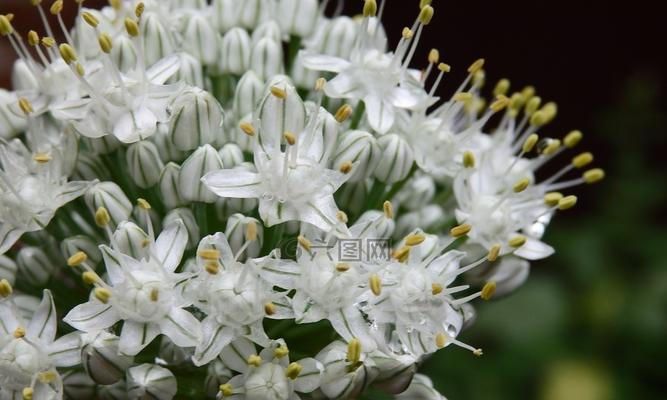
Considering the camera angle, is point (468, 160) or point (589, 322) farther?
point (589, 322)

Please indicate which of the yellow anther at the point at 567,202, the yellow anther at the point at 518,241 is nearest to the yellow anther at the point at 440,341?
the yellow anther at the point at 518,241

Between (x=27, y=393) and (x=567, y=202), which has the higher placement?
(x=567, y=202)

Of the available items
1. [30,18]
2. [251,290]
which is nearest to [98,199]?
[251,290]

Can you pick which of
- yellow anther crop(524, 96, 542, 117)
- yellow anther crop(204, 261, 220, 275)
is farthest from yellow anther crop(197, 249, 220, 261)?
yellow anther crop(524, 96, 542, 117)

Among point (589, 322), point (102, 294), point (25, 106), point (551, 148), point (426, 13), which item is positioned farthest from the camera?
point (589, 322)

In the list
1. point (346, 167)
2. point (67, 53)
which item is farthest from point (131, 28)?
point (346, 167)

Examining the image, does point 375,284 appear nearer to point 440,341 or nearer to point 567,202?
point 440,341

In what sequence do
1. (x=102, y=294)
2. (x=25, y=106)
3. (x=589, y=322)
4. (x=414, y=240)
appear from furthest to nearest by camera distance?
1. (x=589, y=322)
2. (x=25, y=106)
3. (x=414, y=240)
4. (x=102, y=294)
